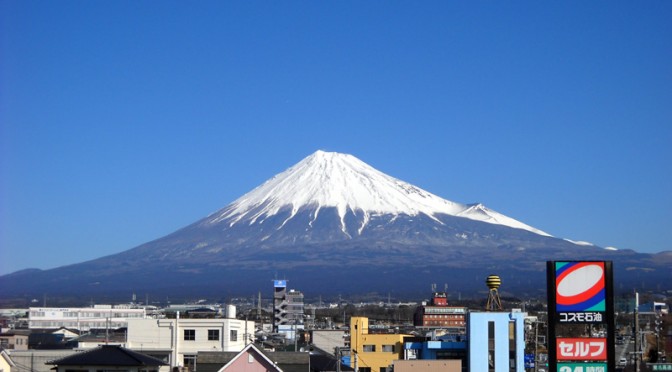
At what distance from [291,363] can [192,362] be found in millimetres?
10016

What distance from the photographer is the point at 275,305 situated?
122 m

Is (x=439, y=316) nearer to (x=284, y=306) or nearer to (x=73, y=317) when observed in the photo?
(x=284, y=306)

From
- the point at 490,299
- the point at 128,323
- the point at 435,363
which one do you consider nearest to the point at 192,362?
the point at 128,323

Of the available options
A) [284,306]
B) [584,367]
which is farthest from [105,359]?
[284,306]

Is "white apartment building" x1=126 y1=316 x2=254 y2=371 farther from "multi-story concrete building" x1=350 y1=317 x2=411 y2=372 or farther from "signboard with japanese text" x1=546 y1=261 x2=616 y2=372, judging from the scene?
"signboard with japanese text" x1=546 y1=261 x2=616 y2=372

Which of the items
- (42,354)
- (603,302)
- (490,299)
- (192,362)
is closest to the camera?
(603,302)

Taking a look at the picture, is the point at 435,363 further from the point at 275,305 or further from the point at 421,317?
the point at 275,305

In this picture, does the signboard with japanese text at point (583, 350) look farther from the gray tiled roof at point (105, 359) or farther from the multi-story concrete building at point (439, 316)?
the multi-story concrete building at point (439, 316)

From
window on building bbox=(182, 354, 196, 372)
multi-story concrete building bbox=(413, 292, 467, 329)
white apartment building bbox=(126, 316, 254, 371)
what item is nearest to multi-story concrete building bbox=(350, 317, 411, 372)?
white apartment building bbox=(126, 316, 254, 371)

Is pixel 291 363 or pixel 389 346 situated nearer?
pixel 291 363

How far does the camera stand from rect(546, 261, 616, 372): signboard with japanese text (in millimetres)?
25844

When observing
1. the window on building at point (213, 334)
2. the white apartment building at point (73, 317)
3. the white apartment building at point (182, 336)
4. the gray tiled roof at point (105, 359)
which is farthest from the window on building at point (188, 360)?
the white apartment building at point (73, 317)

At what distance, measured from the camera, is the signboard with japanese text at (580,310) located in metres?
25.8

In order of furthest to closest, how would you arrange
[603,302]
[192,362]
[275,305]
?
[275,305] < [192,362] < [603,302]
